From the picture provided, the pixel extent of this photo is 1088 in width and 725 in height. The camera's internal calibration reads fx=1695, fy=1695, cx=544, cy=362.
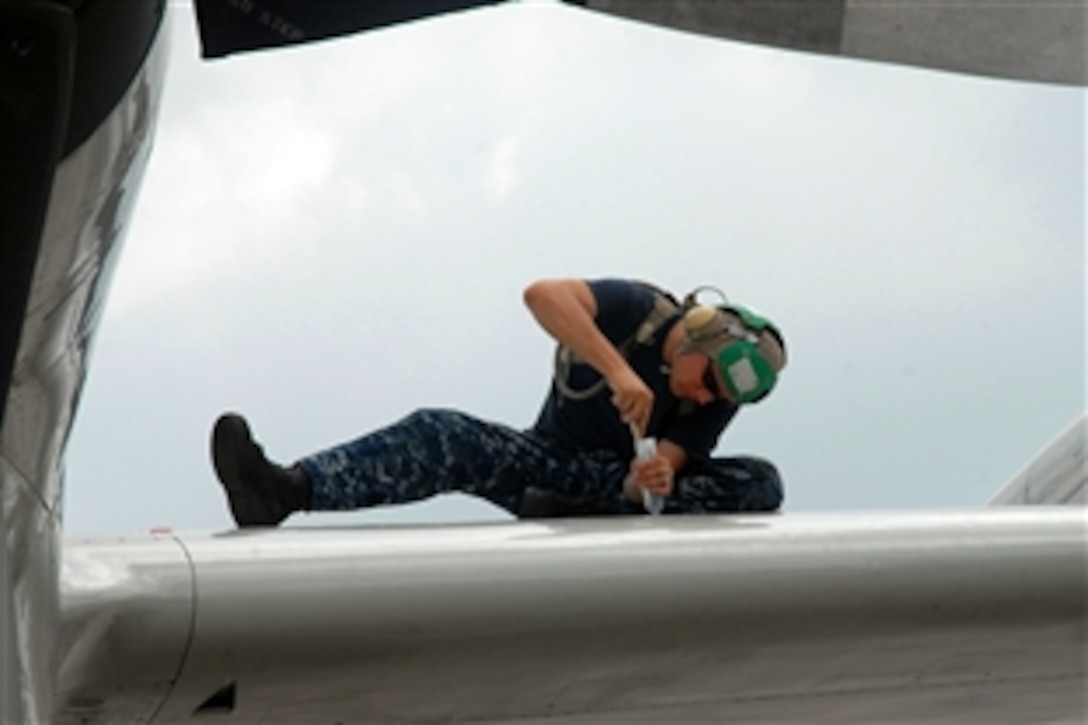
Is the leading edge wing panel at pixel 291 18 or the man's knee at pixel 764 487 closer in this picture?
the leading edge wing panel at pixel 291 18

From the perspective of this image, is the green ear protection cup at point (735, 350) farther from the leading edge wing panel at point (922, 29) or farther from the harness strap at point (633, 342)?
the leading edge wing panel at point (922, 29)

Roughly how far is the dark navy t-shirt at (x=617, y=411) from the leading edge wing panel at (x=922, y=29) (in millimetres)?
1697

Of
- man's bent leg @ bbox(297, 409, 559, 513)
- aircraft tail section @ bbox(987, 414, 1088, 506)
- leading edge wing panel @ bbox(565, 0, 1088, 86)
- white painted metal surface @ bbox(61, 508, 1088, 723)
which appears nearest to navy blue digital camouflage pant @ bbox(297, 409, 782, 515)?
man's bent leg @ bbox(297, 409, 559, 513)

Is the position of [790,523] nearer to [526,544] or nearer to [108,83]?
[526,544]

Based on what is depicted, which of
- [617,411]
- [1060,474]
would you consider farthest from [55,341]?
[1060,474]

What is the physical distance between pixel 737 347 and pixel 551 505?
719mm

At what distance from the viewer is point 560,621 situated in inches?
148

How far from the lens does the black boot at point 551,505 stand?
4.46m

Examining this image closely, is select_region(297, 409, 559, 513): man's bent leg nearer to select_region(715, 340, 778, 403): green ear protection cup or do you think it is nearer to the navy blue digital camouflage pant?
the navy blue digital camouflage pant

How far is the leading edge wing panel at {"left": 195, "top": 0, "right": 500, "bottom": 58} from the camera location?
2494 mm

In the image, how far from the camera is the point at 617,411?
489 cm

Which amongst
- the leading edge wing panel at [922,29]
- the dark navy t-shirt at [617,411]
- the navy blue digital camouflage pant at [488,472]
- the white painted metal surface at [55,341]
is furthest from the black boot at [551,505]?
the white painted metal surface at [55,341]

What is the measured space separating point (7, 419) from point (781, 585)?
6.61 ft

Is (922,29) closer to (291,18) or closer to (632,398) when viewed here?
(291,18)
